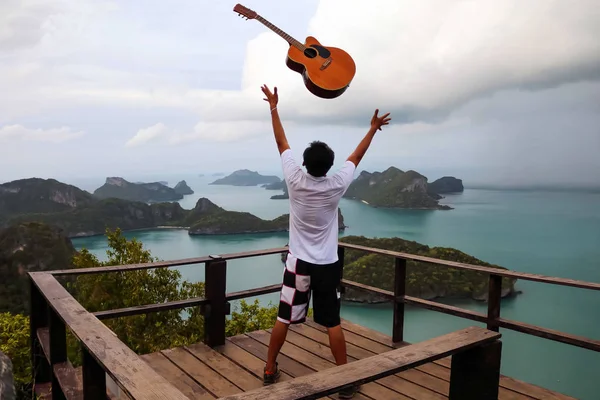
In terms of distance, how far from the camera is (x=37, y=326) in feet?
9.02

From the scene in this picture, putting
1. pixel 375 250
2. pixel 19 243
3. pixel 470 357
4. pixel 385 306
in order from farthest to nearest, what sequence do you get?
1. pixel 385 306
2. pixel 19 243
3. pixel 375 250
4. pixel 470 357

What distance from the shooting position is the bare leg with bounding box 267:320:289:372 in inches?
108

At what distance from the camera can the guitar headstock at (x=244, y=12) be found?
3.34m

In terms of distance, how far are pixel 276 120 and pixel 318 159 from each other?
340 millimetres

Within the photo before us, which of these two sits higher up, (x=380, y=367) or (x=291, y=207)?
(x=291, y=207)

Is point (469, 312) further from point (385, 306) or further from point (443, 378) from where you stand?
point (385, 306)

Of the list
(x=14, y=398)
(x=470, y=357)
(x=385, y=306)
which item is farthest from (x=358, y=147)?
(x=385, y=306)

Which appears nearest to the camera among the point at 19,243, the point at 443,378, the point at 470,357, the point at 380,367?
the point at 380,367

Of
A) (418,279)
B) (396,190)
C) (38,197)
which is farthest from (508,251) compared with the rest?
(38,197)

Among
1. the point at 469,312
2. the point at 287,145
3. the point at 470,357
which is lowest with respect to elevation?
the point at 469,312

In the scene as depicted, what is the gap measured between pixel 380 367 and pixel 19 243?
41479 mm

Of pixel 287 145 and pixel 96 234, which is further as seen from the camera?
pixel 96 234

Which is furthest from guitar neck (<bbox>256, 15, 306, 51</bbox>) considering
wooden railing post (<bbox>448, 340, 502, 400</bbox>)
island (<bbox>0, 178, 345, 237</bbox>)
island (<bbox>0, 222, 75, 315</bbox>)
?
island (<bbox>0, 178, 345, 237</bbox>)

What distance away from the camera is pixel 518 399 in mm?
2760
